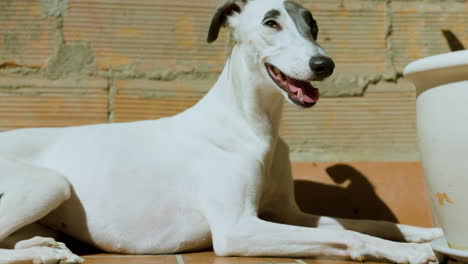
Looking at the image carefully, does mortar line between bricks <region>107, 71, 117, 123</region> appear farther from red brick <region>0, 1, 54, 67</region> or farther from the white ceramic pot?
the white ceramic pot

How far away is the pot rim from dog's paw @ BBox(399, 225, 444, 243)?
0.88 metres

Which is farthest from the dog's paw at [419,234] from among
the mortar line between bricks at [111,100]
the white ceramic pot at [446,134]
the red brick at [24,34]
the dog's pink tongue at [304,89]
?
the red brick at [24,34]

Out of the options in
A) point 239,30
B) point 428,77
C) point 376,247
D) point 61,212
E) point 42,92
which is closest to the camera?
point 428,77

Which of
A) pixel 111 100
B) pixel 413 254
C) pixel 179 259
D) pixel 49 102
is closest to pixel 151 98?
pixel 111 100

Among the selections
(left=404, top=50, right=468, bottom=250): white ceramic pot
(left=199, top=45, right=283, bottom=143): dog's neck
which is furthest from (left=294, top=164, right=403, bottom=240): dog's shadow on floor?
(left=404, top=50, right=468, bottom=250): white ceramic pot

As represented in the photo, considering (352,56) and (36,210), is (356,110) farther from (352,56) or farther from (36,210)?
(36,210)

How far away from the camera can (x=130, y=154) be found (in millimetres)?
2309

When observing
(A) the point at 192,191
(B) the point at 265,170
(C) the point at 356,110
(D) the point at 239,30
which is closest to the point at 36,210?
(A) the point at 192,191

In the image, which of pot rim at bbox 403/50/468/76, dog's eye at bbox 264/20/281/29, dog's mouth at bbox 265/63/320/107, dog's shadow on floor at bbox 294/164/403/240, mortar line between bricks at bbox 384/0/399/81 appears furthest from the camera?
mortar line between bricks at bbox 384/0/399/81

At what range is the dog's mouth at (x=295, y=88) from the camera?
216 centimetres

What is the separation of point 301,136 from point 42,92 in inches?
52.8

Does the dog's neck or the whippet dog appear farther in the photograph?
the dog's neck

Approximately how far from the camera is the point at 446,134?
5.53 ft

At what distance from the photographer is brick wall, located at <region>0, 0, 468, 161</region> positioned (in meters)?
2.93
